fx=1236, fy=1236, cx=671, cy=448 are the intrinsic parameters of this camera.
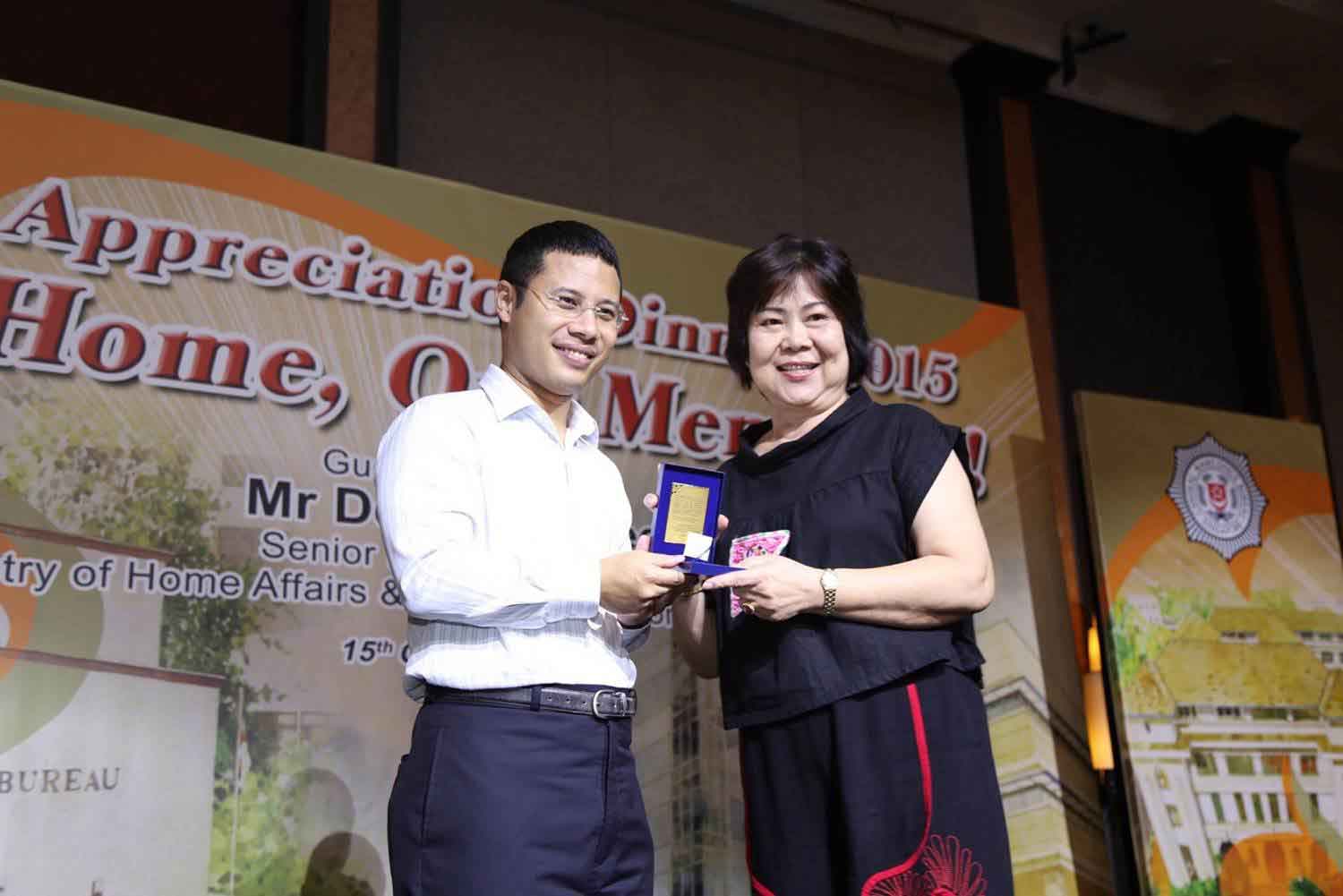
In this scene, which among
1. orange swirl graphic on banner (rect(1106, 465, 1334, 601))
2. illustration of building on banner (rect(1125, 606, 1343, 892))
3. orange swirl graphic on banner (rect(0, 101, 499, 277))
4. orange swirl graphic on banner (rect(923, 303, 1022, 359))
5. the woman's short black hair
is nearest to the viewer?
the woman's short black hair

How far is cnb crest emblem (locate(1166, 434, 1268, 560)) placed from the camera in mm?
4773

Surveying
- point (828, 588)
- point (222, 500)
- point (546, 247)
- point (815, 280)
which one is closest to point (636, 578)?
point (828, 588)

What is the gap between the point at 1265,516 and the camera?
4934 millimetres

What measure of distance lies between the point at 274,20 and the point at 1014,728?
354 centimetres

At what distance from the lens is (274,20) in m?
4.28

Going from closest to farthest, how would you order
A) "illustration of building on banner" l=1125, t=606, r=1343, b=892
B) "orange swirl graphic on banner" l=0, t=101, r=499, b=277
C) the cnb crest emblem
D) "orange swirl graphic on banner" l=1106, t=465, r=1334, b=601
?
1. "orange swirl graphic on banner" l=0, t=101, r=499, b=277
2. "illustration of building on banner" l=1125, t=606, r=1343, b=892
3. "orange swirl graphic on banner" l=1106, t=465, r=1334, b=601
4. the cnb crest emblem

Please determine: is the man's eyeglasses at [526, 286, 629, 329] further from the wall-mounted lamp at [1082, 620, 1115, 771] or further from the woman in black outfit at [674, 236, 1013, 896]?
the wall-mounted lamp at [1082, 620, 1115, 771]

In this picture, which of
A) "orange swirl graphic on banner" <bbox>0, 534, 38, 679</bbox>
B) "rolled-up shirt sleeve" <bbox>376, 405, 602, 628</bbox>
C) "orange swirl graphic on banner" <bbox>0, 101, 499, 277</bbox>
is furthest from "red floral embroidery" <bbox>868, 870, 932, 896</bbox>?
"orange swirl graphic on banner" <bbox>0, 101, 499, 277</bbox>

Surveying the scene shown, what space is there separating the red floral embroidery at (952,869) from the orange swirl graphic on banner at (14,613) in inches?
82.2

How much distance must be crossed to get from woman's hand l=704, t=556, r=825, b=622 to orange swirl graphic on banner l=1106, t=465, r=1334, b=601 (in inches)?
117

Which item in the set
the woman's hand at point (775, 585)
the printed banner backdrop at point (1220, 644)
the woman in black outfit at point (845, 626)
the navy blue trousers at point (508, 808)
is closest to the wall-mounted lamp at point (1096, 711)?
the printed banner backdrop at point (1220, 644)

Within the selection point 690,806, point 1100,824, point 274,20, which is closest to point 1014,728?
point 1100,824

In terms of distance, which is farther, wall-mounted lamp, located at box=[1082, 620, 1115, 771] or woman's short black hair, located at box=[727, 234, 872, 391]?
wall-mounted lamp, located at box=[1082, 620, 1115, 771]

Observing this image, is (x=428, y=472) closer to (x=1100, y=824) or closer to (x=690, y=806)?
(x=690, y=806)
